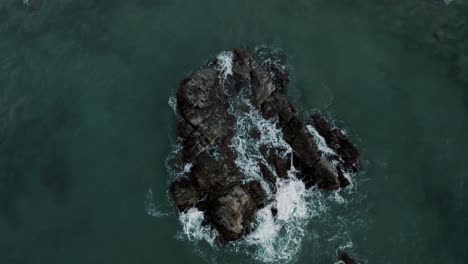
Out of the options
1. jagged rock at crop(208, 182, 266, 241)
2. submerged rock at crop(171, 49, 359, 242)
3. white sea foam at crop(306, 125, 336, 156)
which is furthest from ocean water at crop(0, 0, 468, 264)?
white sea foam at crop(306, 125, 336, 156)

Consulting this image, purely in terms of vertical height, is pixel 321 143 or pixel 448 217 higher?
pixel 321 143

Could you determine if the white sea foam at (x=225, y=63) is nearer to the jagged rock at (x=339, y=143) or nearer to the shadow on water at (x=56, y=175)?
the jagged rock at (x=339, y=143)

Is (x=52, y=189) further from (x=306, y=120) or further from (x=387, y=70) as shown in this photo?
(x=387, y=70)

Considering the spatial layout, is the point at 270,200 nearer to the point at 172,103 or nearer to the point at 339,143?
the point at 339,143

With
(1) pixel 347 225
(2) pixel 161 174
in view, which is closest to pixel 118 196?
(2) pixel 161 174

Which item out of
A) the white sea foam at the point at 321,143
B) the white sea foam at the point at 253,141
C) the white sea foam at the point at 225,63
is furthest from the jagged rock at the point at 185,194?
the white sea foam at the point at 321,143

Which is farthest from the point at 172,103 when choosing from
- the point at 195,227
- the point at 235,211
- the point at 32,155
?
the point at 32,155
